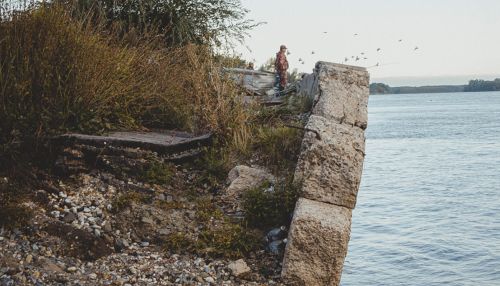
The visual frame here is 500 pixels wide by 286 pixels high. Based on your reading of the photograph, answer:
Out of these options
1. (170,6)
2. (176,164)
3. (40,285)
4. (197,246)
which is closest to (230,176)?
(176,164)

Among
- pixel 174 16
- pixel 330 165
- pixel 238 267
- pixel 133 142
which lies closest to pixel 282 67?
pixel 174 16

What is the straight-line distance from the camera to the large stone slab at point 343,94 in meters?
7.02

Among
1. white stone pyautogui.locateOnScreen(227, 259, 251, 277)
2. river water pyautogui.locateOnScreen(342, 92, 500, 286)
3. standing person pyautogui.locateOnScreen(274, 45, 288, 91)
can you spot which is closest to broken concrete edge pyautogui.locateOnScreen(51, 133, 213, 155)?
white stone pyautogui.locateOnScreen(227, 259, 251, 277)

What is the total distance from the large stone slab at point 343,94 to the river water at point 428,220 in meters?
4.70

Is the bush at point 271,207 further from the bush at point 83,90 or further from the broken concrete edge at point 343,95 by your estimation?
the bush at point 83,90

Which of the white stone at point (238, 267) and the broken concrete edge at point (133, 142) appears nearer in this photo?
the white stone at point (238, 267)

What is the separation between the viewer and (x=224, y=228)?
5984 millimetres

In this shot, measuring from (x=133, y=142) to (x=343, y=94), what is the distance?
249 centimetres

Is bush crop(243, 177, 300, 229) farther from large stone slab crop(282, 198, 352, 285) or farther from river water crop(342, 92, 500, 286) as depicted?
river water crop(342, 92, 500, 286)

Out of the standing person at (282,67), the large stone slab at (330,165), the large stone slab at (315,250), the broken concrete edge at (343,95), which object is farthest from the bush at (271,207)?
the standing person at (282,67)

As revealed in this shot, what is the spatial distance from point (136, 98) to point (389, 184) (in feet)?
54.3

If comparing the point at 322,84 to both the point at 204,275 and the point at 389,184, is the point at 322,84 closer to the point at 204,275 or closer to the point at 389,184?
the point at 204,275

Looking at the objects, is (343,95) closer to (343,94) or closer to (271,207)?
(343,94)

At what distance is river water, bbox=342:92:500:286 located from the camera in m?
12.0
